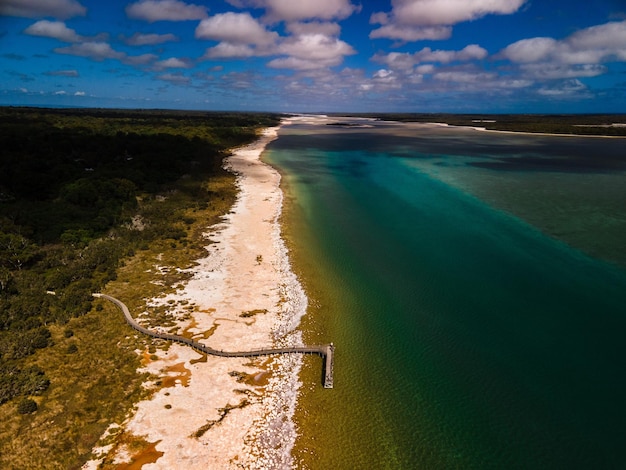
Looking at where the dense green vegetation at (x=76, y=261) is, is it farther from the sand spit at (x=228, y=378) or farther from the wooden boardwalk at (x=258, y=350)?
the sand spit at (x=228, y=378)

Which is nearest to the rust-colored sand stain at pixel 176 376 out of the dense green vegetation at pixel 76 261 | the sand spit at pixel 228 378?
the sand spit at pixel 228 378

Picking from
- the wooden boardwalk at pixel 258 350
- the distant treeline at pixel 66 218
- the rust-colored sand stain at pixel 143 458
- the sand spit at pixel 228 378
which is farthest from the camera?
the distant treeline at pixel 66 218

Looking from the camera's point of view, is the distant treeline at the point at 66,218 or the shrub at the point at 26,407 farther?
the distant treeline at the point at 66,218

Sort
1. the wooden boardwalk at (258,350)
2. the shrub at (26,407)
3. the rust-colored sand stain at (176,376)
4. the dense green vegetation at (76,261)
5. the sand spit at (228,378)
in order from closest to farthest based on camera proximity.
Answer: the sand spit at (228,378) < the shrub at (26,407) < the dense green vegetation at (76,261) < the rust-colored sand stain at (176,376) < the wooden boardwalk at (258,350)

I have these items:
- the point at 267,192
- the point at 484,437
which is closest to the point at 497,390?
the point at 484,437

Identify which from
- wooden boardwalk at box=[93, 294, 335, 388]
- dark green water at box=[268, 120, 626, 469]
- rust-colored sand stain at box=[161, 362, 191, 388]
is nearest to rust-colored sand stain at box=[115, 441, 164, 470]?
rust-colored sand stain at box=[161, 362, 191, 388]

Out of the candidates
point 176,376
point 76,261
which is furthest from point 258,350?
point 76,261

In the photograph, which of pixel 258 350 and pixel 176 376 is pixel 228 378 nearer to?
pixel 258 350
